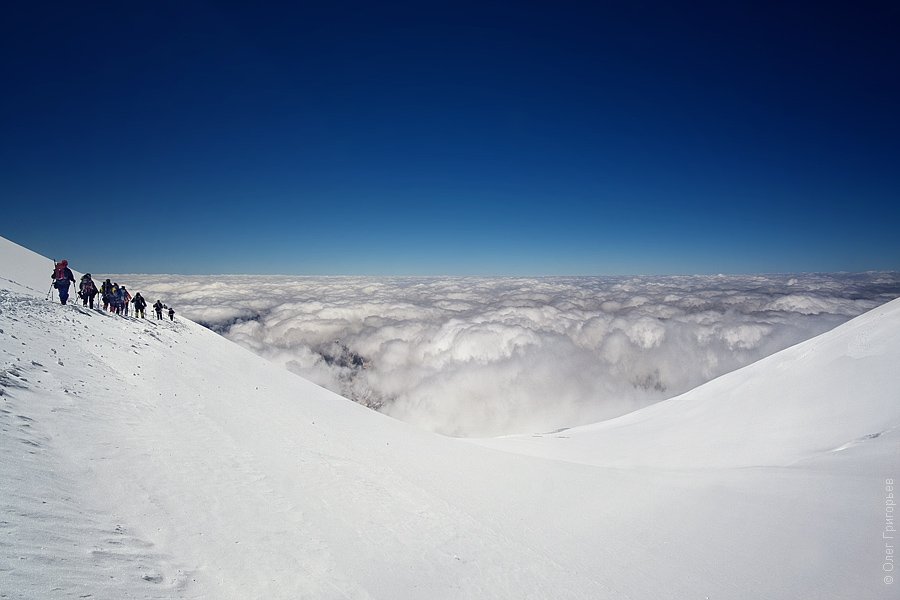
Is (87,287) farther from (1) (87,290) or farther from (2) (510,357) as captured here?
(2) (510,357)

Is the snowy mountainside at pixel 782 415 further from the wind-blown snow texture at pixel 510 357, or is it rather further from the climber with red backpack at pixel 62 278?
the wind-blown snow texture at pixel 510 357

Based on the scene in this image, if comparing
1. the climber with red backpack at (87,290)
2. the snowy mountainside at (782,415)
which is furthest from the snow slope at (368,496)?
the climber with red backpack at (87,290)

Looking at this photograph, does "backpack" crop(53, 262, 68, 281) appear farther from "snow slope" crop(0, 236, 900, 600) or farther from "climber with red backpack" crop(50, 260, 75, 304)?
"snow slope" crop(0, 236, 900, 600)

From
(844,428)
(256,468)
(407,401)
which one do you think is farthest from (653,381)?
(256,468)

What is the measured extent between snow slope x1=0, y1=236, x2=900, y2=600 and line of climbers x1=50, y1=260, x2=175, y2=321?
88 cm

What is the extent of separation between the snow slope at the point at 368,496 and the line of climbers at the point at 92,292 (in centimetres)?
88

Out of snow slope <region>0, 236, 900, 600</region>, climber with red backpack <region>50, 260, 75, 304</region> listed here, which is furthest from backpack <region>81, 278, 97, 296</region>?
snow slope <region>0, 236, 900, 600</region>

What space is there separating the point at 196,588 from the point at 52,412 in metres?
4.89

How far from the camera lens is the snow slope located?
4.75 metres

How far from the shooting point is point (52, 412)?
6.66 metres

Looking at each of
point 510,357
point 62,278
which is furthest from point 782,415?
point 510,357

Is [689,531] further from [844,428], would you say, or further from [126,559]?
[126,559]

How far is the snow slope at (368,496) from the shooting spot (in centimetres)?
475

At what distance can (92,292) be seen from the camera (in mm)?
16703
